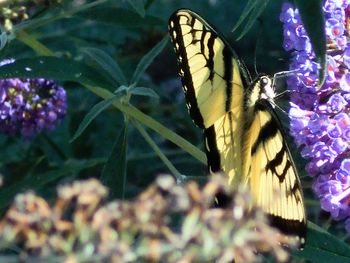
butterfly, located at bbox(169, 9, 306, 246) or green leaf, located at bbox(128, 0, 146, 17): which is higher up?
green leaf, located at bbox(128, 0, 146, 17)

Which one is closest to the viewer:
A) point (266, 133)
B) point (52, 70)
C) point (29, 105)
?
point (266, 133)

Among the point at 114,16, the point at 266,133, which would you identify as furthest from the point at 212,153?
the point at 114,16

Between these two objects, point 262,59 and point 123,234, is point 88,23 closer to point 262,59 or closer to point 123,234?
point 262,59

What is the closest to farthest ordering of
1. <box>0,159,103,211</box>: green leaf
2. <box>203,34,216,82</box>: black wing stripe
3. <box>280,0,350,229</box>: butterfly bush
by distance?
<box>280,0,350,229</box>: butterfly bush < <box>203,34,216,82</box>: black wing stripe < <box>0,159,103,211</box>: green leaf

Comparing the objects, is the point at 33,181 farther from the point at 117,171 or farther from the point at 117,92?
the point at 117,92

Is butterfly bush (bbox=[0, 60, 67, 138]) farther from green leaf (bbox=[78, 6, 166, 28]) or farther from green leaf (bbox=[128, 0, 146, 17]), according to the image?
green leaf (bbox=[128, 0, 146, 17])

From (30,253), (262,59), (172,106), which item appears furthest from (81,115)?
(30,253)

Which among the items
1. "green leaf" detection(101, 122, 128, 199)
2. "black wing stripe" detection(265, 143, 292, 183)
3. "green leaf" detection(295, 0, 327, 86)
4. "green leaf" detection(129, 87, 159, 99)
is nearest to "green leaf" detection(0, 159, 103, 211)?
"green leaf" detection(101, 122, 128, 199)
